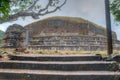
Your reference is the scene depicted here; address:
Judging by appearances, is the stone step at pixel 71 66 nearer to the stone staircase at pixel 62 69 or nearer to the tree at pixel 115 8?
the stone staircase at pixel 62 69

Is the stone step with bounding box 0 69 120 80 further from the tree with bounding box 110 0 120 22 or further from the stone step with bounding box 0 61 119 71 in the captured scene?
the tree with bounding box 110 0 120 22

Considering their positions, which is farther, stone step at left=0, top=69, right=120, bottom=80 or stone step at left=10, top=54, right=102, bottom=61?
stone step at left=10, top=54, right=102, bottom=61

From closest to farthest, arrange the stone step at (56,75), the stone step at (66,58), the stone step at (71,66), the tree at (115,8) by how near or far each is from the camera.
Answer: the stone step at (56,75)
the stone step at (71,66)
the stone step at (66,58)
the tree at (115,8)

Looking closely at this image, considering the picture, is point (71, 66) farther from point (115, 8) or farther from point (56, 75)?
point (115, 8)

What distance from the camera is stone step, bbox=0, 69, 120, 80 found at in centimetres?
591

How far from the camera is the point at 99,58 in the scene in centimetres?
725

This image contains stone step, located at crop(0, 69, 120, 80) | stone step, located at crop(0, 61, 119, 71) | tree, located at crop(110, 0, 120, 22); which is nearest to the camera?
stone step, located at crop(0, 69, 120, 80)

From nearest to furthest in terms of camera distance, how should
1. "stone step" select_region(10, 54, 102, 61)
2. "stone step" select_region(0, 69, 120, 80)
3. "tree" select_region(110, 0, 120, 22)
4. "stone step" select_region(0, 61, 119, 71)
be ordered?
"stone step" select_region(0, 69, 120, 80) → "stone step" select_region(0, 61, 119, 71) → "stone step" select_region(10, 54, 102, 61) → "tree" select_region(110, 0, 120, 22)

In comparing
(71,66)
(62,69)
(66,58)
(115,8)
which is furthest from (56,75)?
(115,8)

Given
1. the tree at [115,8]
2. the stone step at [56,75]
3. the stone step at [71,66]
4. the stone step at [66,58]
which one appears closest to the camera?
the stone step at [56,75]

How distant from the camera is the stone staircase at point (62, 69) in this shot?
19.5 feet

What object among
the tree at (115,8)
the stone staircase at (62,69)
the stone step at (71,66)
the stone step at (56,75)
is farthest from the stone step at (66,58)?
the tree at (115,8)

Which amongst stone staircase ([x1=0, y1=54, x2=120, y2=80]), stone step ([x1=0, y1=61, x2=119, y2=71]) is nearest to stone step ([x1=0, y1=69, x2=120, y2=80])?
stone staircase ([x1=0, y1=54, x2=120, y2=80])

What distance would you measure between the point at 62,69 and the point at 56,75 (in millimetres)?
549
